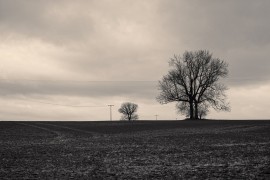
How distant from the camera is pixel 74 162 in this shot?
11.4m

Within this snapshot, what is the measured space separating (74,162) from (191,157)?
341 cm

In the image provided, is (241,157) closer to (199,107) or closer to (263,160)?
(263,160)

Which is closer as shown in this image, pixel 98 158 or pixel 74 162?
pixel 74 162

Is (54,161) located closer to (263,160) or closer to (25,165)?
(25,165)

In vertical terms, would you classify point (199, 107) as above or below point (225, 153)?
above

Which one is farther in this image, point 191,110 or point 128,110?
point 128,110

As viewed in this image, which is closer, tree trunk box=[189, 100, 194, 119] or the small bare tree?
tree trunk box=[189, 100, 194, 119]

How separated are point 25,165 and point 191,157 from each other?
4.71m

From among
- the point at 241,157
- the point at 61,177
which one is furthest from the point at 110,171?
the point at 241,157

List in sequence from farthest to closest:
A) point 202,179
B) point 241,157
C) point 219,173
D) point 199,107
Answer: point 199,107, point 241,157, point 219,173, point 202,179

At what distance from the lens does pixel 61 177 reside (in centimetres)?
880

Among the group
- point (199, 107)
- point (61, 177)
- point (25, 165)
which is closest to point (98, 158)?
point (25, 165)

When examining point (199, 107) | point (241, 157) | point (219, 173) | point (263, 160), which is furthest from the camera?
point (199, 107)

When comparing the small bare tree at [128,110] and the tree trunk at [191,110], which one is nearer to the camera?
the tree trunk at [191,110]
